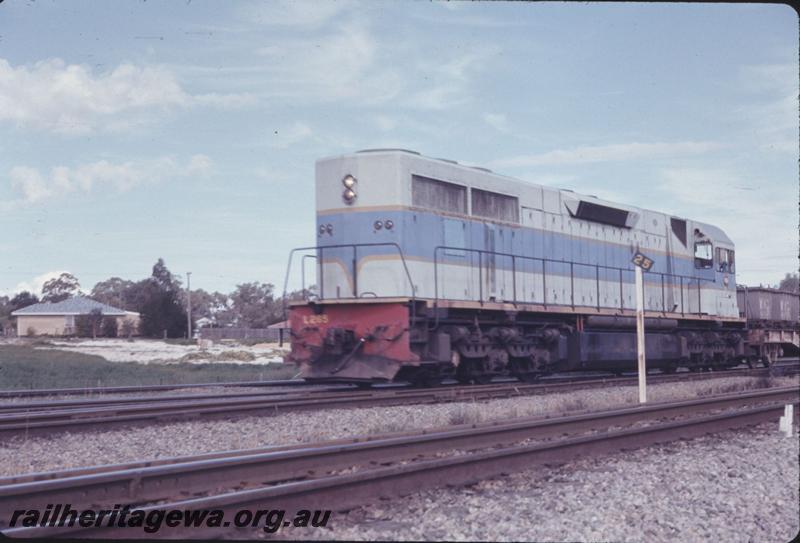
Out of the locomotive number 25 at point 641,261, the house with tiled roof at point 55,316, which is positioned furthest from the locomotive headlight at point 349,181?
the house with tiled roof at point 55,316

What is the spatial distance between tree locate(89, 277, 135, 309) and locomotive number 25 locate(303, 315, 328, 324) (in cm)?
4960

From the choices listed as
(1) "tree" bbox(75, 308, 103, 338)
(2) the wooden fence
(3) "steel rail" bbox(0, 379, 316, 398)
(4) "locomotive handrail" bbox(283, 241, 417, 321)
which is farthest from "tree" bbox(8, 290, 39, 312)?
(4) "locomotive handrail" bbox(283, 241, 417, 321)

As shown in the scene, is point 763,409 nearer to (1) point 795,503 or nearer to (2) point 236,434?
(1) point 795,503

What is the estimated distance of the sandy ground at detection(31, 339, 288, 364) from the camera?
32312 mm

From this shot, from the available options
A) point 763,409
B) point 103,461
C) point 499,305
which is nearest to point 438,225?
point 499,305

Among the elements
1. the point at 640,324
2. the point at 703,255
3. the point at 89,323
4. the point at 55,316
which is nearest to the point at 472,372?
the point at 640,324

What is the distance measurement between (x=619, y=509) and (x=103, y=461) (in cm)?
441

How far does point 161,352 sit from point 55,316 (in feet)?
51.4

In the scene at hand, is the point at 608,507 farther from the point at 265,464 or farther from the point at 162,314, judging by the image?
the point at 162,314

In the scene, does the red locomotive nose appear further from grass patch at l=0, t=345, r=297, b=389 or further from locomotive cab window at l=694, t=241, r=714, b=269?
locomotive cab window at l=694, t=241, r=714, b=269

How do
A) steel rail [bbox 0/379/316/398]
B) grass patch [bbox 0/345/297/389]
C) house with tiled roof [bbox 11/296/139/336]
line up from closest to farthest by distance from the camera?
steel rail [bbox 0/379/316/398], grass patch [bbox 0/345/297/389], house with tiled roof [bbox 11/296/139/336]

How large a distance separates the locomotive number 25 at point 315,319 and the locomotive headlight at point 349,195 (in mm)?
1976

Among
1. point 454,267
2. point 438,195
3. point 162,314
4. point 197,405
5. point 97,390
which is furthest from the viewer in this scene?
point 162,314

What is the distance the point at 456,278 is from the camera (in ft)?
44.9
